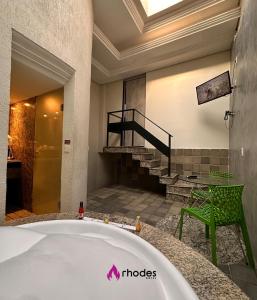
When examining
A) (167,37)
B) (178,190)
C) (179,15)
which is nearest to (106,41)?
(167,37)

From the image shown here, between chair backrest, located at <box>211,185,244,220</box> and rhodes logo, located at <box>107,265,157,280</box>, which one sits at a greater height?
chair backrest, located at <box>211,185,244,220</box>

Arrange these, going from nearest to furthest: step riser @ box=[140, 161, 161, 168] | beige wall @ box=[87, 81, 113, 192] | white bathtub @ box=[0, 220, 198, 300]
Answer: white bathtub @ box=[0, 220, 198, 300]
step riser @ box=[140, 161, 161, 168]
beige wall @ box=[87, 81, 113, 192]

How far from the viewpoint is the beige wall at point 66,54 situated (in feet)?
4.11

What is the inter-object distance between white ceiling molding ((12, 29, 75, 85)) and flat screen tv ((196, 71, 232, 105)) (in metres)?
2.74

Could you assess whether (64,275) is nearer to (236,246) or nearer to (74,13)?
(236,246)

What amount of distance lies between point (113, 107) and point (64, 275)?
476 cm

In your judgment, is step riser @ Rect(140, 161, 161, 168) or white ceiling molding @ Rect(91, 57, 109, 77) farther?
white ceiling molding @ Rect(91, 57, 109, 77)

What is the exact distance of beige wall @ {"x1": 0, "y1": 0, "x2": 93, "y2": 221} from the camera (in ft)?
4.11

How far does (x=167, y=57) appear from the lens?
12.9ft

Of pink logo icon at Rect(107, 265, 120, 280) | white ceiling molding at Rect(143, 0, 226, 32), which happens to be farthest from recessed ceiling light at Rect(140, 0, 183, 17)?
pink logo icon at Rect(107, 265, 120, 280)

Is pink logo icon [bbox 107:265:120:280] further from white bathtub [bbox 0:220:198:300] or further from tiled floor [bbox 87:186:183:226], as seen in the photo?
tiled floor [bbox 87:186:183:226]

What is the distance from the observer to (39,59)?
1.69m

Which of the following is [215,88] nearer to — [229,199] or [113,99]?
[229,199]

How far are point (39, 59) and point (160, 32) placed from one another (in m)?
2.79
